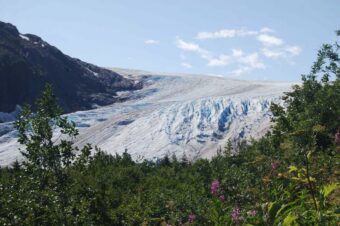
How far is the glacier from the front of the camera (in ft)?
253

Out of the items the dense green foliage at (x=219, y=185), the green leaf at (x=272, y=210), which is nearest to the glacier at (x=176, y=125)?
the dense green foliage at (x=219, y=185)

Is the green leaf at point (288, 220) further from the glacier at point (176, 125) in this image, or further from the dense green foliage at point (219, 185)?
the glacier at point (176, 125)

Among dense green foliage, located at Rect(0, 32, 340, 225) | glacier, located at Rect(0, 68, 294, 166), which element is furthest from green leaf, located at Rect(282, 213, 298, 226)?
glacier, located at Rect(0, 68, 294, 166)

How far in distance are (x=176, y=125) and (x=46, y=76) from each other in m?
44.6

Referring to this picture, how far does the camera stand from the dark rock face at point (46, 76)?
10725cm

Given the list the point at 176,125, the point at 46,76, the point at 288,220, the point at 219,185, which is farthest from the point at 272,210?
the point at 46,76

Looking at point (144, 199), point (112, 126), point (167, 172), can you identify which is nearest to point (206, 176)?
point (167, 172)

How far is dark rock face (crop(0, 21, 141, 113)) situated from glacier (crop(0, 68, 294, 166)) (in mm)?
19152

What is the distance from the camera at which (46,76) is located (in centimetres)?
11325

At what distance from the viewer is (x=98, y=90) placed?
129500mm

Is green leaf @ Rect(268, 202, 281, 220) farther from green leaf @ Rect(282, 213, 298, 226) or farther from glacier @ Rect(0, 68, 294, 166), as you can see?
glacier @ Rect(0, 68, 294, 166)

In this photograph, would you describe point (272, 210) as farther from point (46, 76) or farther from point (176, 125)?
point (46, 76)

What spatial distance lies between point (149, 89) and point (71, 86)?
2163 centimetres

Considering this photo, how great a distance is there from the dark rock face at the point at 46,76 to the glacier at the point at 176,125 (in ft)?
62.8
